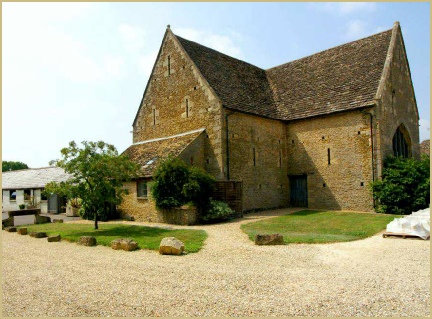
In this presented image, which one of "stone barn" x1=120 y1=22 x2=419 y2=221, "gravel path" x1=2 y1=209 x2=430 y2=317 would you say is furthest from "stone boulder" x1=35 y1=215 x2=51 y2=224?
"gravel path" x1=2 y1=209 x2=430 y2=317

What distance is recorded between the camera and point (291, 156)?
2394 centimetres

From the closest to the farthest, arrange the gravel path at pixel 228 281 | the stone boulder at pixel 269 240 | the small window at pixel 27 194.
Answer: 1. the gravel path at pixel 228 281
2. the stone boulder at pixel 269 240
3. the small window at pixel 27 194

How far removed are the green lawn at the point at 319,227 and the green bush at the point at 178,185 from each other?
3149 mm

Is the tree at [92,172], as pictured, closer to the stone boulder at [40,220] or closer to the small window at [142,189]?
the small window at [142,189]

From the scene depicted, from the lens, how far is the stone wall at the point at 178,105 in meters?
20.8

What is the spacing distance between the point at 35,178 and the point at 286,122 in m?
25.8

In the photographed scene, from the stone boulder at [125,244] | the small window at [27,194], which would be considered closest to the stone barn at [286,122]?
the stone boulder at [125,244]

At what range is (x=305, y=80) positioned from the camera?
2516 centimetres

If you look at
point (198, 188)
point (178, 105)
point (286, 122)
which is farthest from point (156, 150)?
point (286, 122)

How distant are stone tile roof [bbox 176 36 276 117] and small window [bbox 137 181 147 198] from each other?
689cm

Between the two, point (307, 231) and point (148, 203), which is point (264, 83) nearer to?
point (148, 203)

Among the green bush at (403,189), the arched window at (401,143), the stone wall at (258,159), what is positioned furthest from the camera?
the arched window at (401,143)

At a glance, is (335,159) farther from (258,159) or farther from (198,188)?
(198,188)

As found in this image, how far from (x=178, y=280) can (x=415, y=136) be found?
24.7 meters
